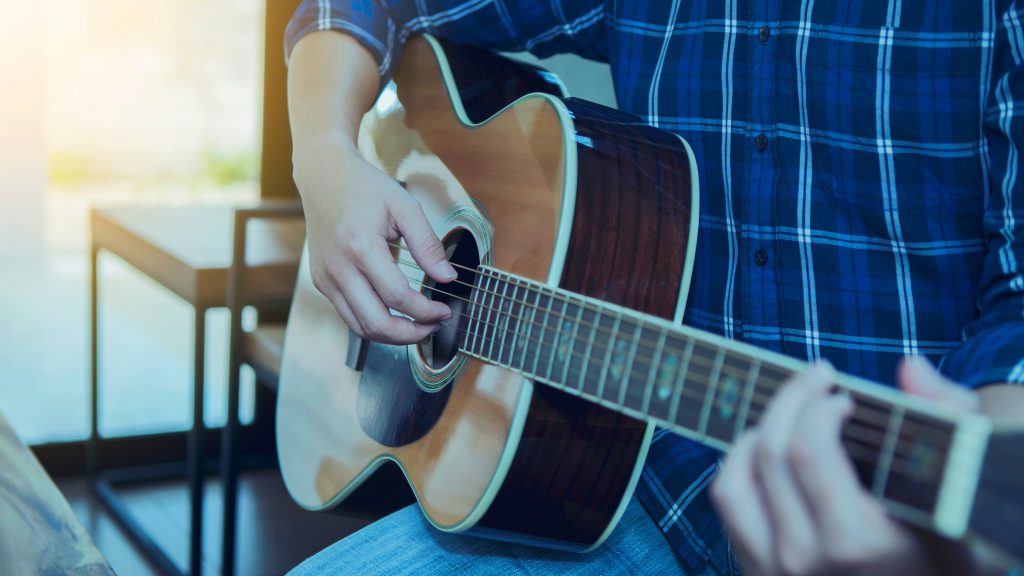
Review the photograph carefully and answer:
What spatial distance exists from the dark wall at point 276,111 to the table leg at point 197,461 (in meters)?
0.68

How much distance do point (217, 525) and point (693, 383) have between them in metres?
1.96

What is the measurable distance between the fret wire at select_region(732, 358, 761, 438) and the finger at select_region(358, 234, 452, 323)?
415mm

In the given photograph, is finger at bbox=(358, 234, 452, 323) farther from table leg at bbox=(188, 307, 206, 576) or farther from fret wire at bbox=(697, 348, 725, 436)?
table leg at bbox=(188, 307, 206, 576)

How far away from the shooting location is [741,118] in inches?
39.6

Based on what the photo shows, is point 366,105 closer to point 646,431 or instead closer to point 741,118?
point 741,118

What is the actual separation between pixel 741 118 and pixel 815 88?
0.27 ft

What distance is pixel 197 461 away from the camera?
2.04 meters

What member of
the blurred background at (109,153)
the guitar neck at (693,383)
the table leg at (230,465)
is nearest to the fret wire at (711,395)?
the guitar neck at (693,383)

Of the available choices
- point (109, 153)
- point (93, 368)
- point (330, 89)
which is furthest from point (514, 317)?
point (109, 153)

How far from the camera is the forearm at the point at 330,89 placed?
1214mm

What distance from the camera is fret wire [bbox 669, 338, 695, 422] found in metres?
0.67

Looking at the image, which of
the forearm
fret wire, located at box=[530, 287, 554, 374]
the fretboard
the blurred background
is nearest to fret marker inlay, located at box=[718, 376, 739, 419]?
the fretboard

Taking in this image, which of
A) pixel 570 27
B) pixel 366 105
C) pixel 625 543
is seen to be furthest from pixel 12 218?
pixel 625 543

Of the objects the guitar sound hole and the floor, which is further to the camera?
the floor
